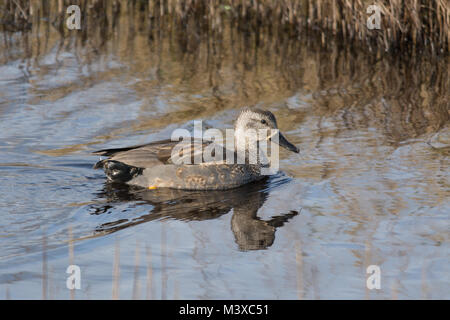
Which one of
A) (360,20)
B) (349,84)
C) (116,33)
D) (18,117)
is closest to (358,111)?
(349,84)

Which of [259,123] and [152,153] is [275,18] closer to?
[259,123]

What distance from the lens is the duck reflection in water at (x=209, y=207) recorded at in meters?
6.19

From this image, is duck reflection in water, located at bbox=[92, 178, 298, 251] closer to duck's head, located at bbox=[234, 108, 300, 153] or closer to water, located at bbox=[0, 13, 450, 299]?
water, located at bbox=[0, 13, 450, 299]

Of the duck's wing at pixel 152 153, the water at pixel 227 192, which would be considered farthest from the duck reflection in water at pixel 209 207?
the duck's wing at pixel 152 153

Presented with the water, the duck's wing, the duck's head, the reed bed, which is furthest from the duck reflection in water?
the reed bed

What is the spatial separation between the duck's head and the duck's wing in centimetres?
52

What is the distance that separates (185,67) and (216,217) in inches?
206

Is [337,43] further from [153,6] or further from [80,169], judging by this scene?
[80,169]

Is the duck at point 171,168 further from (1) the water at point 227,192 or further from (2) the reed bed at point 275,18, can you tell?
(2) the reed bed at point 275,18

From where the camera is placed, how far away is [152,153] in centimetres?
750

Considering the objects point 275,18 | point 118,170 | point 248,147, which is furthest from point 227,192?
point 275,18

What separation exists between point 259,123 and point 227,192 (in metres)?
0.89

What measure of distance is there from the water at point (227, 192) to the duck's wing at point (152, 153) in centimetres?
28

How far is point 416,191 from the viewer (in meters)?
7.02
